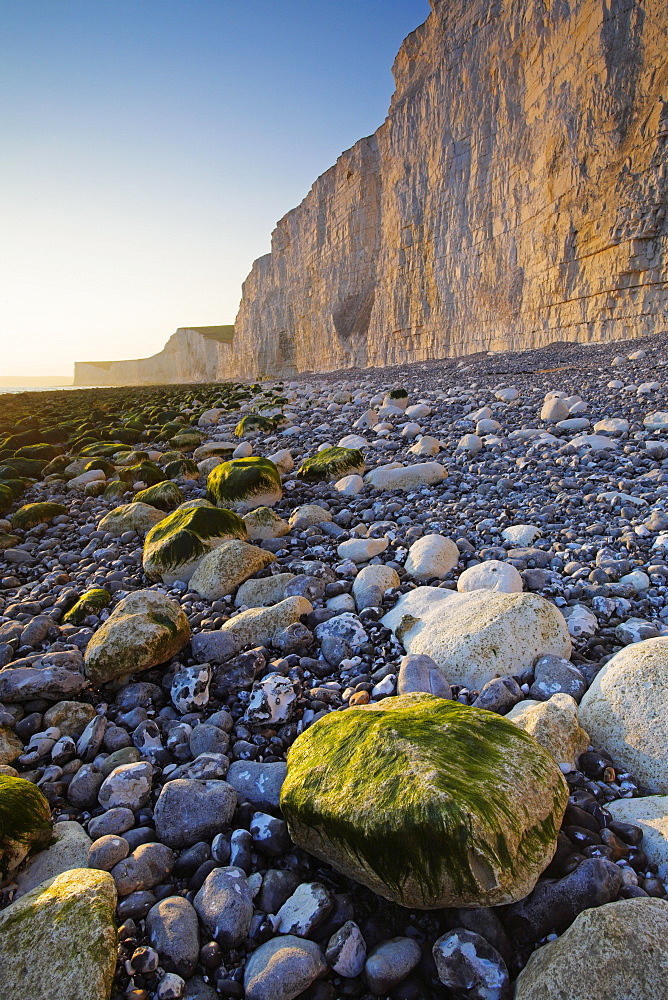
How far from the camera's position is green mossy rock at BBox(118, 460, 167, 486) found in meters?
6.08

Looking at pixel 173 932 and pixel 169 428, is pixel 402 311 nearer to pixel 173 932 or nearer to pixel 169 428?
pixel 169 428

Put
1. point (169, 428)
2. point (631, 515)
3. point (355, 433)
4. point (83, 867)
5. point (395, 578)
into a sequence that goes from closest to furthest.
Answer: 1. point (83, 867)
2. point (395, 578)
3. point (631, 515)
4. point (355, 433)
5. point (169, 428)

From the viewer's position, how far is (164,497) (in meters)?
Result: 4.85

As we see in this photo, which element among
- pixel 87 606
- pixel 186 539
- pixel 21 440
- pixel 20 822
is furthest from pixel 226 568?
pixel 21 440

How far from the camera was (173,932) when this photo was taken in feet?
4.20

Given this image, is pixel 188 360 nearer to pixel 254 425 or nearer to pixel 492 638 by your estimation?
pixel 254 425

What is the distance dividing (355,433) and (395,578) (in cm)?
418

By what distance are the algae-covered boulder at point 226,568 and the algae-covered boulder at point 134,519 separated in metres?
1.40

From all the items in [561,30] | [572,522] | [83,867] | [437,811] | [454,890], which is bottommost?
[83,867]

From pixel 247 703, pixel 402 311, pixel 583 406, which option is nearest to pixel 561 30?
pixel 402 311

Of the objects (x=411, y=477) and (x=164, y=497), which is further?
(x=164, y=497)

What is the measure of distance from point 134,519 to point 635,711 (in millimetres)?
3920

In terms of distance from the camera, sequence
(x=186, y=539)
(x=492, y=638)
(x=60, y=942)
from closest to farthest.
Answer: (x=60, y=942)
(x=492, y=638)
(x=186, y=539)

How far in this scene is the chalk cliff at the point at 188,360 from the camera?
56656 mm
